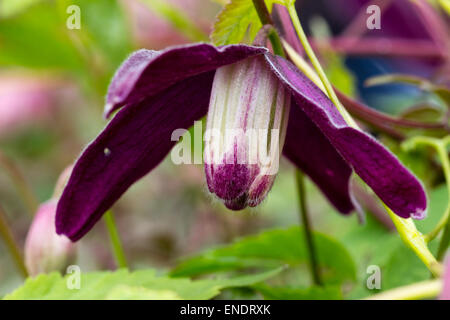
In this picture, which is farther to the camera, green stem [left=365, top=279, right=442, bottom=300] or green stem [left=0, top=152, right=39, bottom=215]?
green stem [left=0, top=152, right=39, bottom=215]

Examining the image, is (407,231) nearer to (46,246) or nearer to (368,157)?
(368,157)

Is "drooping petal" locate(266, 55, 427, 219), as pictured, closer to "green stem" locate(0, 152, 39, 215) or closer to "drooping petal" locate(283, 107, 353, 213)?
"drooping petal" locate(283, 107, 353, 213)

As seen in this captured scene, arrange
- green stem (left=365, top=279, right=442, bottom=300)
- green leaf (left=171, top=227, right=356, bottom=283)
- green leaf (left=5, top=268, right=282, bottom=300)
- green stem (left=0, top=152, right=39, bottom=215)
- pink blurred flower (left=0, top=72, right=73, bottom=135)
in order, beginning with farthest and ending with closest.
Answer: pink blurred flower (left=0, top=72, right=73, bottom=135)
green stem (left=0, top=152, right=39, bottom=215)
green leaf (left=171, top=227, right=356, bottom=283)
green leaf (left=5, top=268, right=282, bottom=300)
green stem (left=365, top=279, right=442, bottom=300)

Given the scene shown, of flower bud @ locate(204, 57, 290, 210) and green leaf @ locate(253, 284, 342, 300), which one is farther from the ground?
flower bud @ locate(204, 57, 290, 210)

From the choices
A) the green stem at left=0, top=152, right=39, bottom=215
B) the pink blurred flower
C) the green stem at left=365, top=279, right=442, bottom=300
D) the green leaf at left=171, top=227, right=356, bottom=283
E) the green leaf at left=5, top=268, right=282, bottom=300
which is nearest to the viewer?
the green stem at left=365, top=279, right=442, bottom=300

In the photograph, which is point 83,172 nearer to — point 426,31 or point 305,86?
point 305,86

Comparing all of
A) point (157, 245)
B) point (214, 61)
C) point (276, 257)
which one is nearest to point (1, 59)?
point (157, 245)

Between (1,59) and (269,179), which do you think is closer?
(269,179)

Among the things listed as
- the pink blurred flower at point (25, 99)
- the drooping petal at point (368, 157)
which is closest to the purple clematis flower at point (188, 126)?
the drooping petal at point (368, 157)

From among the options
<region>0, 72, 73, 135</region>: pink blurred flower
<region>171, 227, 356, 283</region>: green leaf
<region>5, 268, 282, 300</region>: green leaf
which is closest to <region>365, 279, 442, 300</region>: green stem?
<region>5, 268, 282, 300</region>: green leaf
